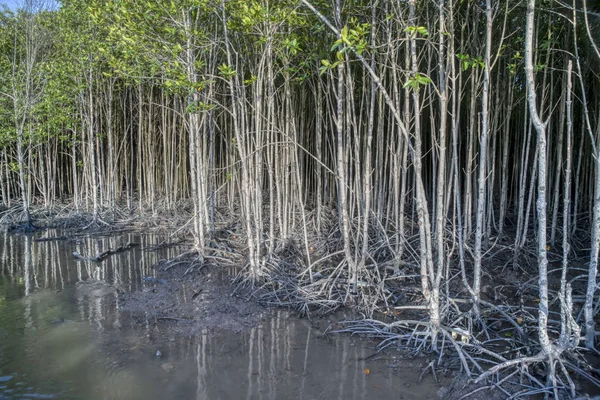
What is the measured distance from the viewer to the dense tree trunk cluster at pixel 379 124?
3.88m

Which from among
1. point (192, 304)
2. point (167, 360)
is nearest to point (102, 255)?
point (192, 304)

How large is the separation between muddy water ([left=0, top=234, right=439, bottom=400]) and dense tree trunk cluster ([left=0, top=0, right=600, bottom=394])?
2.06 ft

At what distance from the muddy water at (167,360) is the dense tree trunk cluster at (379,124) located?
0.63 m

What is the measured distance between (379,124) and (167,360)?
4645mm

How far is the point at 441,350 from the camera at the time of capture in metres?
3.68

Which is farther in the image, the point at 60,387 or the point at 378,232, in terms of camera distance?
the point at 378,232

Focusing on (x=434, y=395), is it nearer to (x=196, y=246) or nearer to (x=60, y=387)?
(x=60, y=387)

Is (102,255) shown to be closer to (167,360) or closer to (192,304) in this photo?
(192,304)

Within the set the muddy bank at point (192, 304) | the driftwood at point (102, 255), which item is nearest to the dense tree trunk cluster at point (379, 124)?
the muddy bank at point (192, 304)

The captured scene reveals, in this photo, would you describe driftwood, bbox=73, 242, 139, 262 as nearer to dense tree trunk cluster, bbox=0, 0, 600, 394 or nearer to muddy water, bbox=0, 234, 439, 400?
dense tree trunk cluster, bbox=0, 0, 600, 394

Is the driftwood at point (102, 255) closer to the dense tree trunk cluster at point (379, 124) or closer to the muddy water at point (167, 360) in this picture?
the dense tree trunk cluster at point (379, 124)

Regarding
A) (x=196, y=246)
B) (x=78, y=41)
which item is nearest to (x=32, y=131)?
(x=78, y=41)

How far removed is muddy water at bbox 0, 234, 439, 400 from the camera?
3.42m

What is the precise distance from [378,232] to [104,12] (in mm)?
5547
